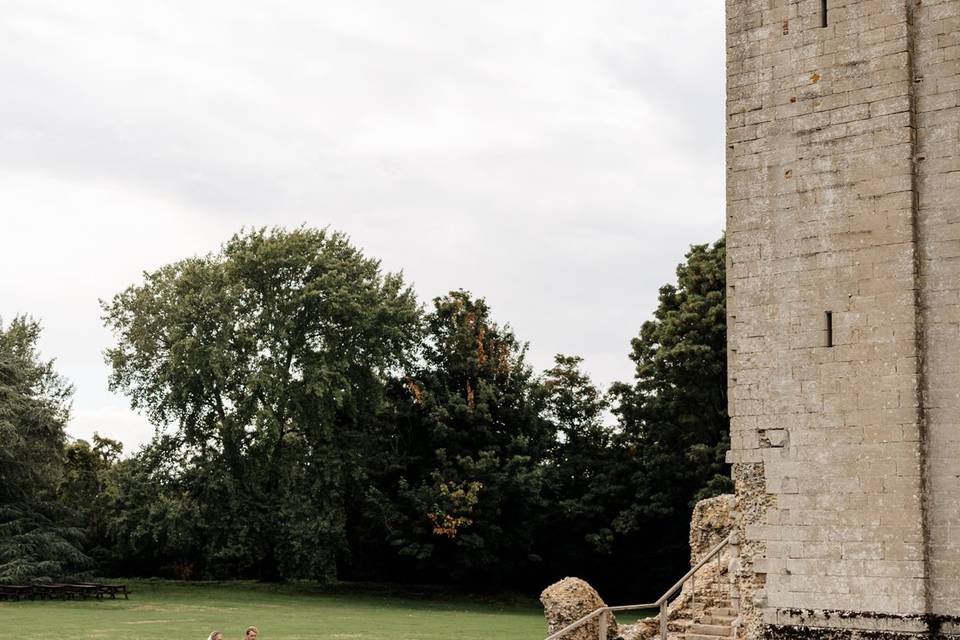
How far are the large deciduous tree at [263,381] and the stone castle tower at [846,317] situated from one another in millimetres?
26242

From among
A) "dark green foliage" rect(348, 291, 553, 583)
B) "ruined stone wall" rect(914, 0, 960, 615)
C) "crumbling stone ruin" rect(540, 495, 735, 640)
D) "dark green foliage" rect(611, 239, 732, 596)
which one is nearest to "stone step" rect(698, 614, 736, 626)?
"crumbling stone ruin" rect(540, 495, 735, 640)

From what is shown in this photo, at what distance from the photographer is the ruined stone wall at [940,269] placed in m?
12.9

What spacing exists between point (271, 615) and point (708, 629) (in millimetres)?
13627

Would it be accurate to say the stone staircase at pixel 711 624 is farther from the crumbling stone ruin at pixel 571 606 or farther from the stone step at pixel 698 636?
the crumbling stone ruin at pixel 571 606

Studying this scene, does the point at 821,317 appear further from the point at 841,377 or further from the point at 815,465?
the point at 815,465

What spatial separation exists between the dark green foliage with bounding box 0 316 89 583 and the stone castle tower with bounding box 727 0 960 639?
2800 cm

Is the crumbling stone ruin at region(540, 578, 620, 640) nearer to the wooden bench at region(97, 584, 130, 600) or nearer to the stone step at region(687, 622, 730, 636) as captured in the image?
the stone step at region(687, 622, 730, 636)

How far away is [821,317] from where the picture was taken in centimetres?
1386

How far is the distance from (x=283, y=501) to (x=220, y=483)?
7.31ft

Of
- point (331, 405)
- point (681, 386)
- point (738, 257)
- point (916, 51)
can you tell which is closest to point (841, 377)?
point (738, 257)

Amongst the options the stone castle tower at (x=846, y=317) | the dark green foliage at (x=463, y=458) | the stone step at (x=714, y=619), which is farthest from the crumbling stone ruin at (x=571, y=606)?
the dark green foliage at (x=463, y=458)

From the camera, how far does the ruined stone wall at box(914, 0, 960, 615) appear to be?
12.9 meters

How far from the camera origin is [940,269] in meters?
13.2

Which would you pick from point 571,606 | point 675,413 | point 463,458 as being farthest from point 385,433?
point 571,606
